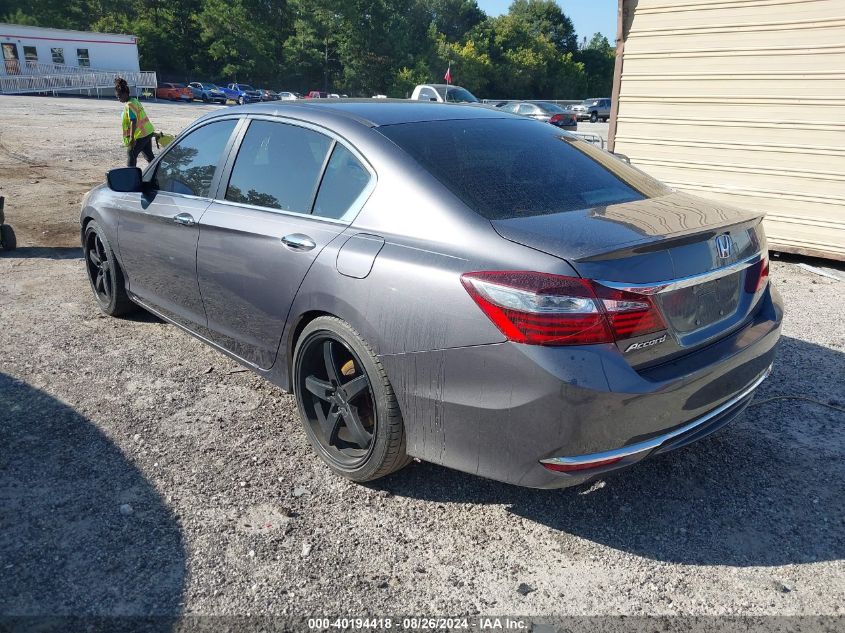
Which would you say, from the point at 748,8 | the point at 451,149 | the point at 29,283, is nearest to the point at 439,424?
the point at 451,149

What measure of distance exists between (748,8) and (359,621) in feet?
25.0

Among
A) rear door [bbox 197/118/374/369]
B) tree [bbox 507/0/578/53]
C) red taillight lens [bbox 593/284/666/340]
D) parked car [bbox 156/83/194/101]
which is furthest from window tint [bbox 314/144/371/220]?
tree [bbox 507/0/578/53]

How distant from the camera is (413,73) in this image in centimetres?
6272

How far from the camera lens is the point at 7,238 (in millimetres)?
6984

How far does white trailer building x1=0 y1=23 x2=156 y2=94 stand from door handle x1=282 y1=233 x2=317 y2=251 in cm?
5225

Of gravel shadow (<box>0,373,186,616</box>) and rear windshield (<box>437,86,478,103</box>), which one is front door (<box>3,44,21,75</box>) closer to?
rear windshield (<box>437,86,478,103</box>)

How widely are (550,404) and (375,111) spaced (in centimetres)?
185

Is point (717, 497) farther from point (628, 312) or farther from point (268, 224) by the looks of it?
point (268, 224)

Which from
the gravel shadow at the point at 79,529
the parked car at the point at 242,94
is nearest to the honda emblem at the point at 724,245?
the gravel shadow at the point at 79,529

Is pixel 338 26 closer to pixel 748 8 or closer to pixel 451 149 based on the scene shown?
pixel 748 8

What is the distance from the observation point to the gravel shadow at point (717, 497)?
2627 millimetres

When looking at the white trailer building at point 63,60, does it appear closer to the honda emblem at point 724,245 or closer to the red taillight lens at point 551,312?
the red taillight lens at point 551,312

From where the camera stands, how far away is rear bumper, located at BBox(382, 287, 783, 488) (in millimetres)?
2207

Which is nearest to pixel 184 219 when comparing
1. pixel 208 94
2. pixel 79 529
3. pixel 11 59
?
pixel 79 529
